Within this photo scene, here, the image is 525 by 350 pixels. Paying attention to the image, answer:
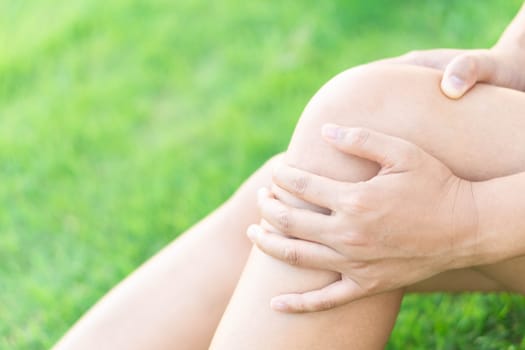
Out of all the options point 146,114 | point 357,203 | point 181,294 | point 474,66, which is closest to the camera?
point 357,203

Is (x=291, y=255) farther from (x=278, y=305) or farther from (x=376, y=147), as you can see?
(x=376, y=147)

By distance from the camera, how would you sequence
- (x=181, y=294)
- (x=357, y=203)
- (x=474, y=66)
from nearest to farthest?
(x=357, y=203) < (x=474, y=66) < (x=181, y=294)

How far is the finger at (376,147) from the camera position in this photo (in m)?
0.94

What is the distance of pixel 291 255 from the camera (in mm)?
957

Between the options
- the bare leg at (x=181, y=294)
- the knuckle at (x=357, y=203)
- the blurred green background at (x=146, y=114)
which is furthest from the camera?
the blurred green background at (x=146, y=114)

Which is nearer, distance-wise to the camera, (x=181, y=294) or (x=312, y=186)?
(x=312, y=186)

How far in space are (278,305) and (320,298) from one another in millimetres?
58

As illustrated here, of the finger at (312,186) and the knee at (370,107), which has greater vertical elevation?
the knee at (370,107)

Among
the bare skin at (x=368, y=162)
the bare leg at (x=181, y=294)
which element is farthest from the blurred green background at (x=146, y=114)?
the bare skin at (x=368, y=162)

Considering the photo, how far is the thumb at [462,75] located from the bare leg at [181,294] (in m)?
0.40

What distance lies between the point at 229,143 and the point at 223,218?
1.07 meters

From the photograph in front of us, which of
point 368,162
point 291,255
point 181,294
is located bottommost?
point 181,294

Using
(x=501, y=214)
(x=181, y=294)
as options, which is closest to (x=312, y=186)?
(x=501, y=214)

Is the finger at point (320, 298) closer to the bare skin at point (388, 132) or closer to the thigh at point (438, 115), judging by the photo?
the bare skin at point (388, 132)
